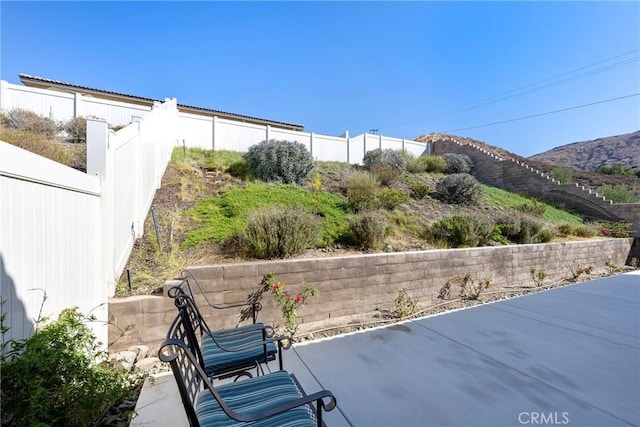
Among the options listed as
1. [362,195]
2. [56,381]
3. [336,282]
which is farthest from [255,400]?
[362,195]

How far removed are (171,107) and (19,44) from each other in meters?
4.89

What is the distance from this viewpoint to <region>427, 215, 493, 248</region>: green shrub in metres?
6.02

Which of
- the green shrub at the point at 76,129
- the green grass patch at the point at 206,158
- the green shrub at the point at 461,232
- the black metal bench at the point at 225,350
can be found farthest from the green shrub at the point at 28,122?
the green shrub at the point at 461,232

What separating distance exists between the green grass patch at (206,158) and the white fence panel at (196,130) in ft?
1.52

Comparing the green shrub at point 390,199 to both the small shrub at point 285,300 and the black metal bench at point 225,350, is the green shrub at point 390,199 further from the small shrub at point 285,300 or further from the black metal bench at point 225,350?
the black metal bench at point 225,350

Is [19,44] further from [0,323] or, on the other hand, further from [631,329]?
[631,329]

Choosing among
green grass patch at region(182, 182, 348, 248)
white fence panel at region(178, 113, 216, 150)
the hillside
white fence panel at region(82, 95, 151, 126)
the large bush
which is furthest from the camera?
the hillside

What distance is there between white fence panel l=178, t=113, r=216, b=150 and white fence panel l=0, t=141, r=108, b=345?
27.3 ft

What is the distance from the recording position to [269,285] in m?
3.60

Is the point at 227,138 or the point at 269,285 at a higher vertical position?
the point at 227,138

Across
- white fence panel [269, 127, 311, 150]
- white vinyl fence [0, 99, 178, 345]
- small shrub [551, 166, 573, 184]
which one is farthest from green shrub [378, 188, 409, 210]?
small shrub [551, 166, 573, 184]

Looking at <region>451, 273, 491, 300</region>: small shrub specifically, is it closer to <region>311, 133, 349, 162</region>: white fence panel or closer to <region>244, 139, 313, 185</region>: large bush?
<region>244, 139, 313, 185</region>: large bush

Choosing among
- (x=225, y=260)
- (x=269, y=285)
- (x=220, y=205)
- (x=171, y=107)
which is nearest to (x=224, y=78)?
(x=171, y=107)

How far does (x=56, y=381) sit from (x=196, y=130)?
33.2ft
